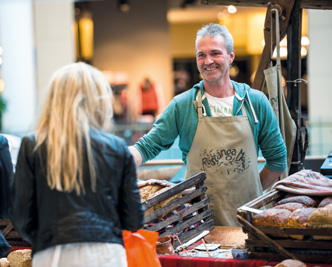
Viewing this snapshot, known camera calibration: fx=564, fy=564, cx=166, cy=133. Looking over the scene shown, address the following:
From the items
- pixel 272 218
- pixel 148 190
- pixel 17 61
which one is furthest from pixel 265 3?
pixel 17 61

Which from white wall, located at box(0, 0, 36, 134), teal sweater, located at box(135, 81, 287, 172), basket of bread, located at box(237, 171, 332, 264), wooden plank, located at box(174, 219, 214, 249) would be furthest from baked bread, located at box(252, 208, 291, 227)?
white wall, located at box(0, 0, 36, 134)

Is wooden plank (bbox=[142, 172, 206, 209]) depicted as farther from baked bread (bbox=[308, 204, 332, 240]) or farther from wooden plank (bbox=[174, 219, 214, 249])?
baked bread (bbox=[308, 204, 332, 240])

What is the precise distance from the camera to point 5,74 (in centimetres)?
1325

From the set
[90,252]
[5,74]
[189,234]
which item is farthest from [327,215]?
[5,74]

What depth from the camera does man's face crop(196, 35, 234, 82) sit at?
3.08 metres

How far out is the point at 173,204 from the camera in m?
2.61

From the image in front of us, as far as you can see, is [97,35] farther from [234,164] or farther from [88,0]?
[234,164]

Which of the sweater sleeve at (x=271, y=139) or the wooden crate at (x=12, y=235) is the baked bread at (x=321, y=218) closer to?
the sweater sleeve at (x=271, y=139)

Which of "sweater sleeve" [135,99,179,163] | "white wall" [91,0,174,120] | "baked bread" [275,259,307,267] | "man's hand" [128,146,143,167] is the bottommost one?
"baked bread" [275,259,307,267]

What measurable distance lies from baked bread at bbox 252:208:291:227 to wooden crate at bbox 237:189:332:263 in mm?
17

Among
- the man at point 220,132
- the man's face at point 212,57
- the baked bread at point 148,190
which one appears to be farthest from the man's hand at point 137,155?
the man's face at point 212,57

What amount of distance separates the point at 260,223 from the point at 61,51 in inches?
474

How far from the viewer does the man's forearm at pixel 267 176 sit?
3314 millimetres

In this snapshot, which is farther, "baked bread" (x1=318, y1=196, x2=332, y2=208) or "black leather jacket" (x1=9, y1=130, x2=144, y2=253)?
"baked bread" (x1=318, y1=196, x2=332, y2=208)
